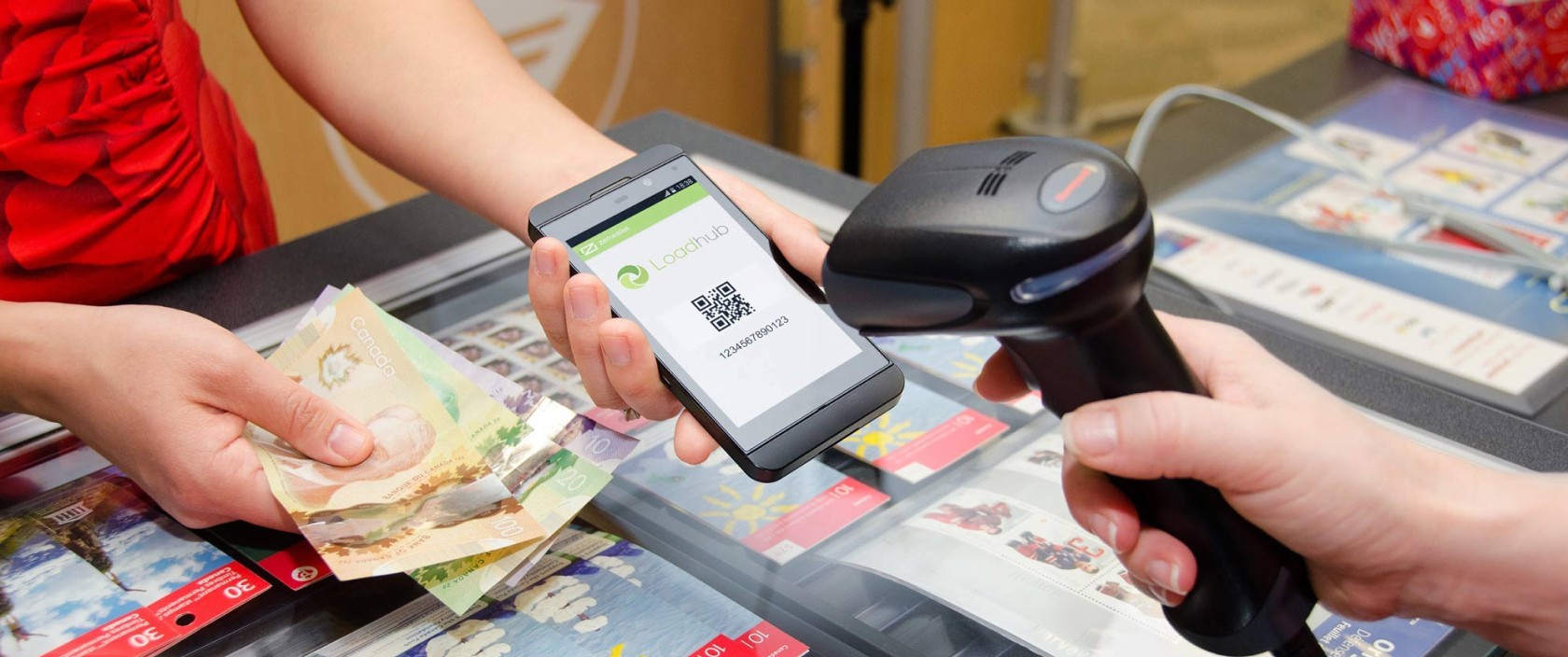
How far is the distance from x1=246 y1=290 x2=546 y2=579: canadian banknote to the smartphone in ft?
0.37

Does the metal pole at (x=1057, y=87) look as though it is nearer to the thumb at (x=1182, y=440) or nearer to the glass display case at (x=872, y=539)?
the glass display case at (x=872, y=539)

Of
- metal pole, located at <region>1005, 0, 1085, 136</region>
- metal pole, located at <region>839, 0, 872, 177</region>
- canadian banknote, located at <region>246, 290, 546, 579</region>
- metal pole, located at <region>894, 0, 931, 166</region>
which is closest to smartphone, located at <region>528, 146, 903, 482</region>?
canadian banknote, located at <region>246, 290, 546, 579</region>

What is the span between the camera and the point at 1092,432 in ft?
1.84

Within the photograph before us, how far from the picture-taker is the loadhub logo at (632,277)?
74 centimetres

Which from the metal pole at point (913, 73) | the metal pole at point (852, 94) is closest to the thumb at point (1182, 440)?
the metal pole at point (852, 94)

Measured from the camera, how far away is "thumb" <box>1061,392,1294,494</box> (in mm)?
549

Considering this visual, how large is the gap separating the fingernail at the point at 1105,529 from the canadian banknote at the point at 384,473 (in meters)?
0.28

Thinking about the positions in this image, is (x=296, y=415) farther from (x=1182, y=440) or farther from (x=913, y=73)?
(x=913, y=73)

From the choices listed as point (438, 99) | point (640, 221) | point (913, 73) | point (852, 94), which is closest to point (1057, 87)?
point (913, 73)

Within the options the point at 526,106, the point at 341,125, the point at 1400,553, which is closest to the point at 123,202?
the point at 341,125

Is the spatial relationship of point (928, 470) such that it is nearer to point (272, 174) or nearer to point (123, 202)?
point (123, 202)

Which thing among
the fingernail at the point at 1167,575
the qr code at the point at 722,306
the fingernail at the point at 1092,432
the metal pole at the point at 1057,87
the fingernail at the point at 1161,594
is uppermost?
the qr code at the point at 722,306

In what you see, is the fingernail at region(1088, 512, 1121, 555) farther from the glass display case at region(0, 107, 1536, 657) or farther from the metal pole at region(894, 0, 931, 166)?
the metal pole at region(894, 0, 931, 166)

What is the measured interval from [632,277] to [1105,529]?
11.9 inches
